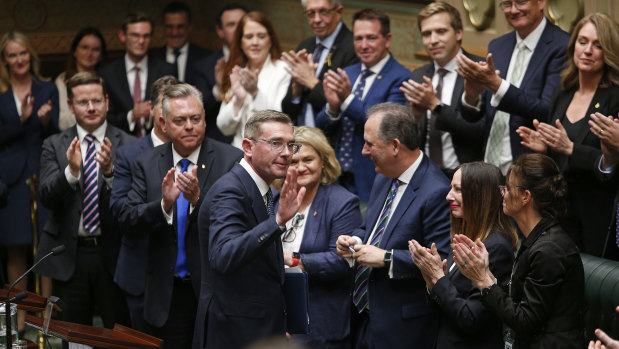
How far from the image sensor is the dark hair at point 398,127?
4.38 meters

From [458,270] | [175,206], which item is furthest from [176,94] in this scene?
[458,270]

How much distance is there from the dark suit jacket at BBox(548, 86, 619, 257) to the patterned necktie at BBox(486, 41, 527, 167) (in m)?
0.52

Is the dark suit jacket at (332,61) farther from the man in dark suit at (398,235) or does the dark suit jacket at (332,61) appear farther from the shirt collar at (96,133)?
the man in dark suit at (398,235)

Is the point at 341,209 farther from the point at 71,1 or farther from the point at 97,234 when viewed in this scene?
the point at 71,1

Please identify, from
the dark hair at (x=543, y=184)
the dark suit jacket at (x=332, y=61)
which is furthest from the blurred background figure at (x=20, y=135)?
the dark hair at (x=543, y=184)

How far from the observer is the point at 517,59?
5.17m

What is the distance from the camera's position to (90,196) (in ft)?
17.7

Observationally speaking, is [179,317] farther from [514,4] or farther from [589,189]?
[514,4]

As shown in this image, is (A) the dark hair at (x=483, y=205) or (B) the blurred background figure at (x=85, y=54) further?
(B) the blurred background figure at (x=85, y=54)

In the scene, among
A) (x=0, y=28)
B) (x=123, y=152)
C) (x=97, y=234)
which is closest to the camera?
(x=123, y=152)

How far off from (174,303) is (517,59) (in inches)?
90.9

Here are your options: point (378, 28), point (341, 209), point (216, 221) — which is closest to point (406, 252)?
point (341, 209)

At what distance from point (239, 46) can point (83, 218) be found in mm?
1616

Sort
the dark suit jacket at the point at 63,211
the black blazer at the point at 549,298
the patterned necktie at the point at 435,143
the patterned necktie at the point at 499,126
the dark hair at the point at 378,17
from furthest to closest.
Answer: the dark hair at the point at 378,17
the patterned necktie at the point at 435,143
the dark suit jacket at the point at 63,211
the patterned necktie at the point at 499,126
the black blazer at the point at 549,298
